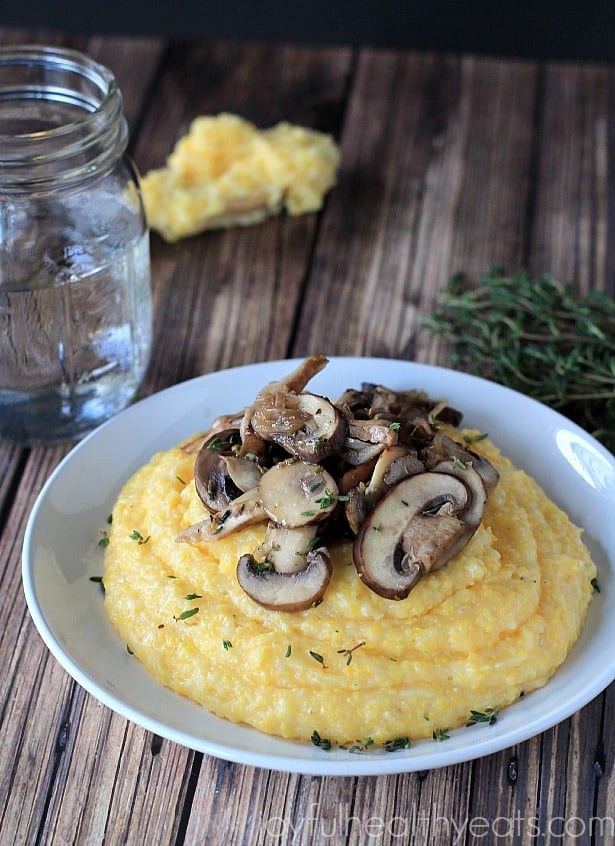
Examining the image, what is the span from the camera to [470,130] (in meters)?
6.36

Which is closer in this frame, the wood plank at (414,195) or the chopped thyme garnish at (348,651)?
the chopped thyme garnish at (348,651)

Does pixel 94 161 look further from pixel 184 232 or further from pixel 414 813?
pixel 414 813

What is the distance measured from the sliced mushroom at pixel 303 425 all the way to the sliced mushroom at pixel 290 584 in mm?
322

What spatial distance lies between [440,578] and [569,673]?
46 centimetres

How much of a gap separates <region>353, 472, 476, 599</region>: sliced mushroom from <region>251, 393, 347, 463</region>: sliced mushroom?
9.7 inches

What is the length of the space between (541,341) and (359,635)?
2.14 m

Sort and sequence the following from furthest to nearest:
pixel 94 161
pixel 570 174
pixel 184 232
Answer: pixel 570 174
pixel 184 232
pixel 94 161

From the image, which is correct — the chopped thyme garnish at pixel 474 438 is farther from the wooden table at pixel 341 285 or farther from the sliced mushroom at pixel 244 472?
the wooden table at pixel 341 285

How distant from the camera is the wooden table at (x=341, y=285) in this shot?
10.3ft

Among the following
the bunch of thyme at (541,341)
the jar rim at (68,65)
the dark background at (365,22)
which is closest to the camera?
the jar rim at (68,65)

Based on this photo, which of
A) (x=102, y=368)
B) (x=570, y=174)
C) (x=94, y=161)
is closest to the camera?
(x=94, y=161)

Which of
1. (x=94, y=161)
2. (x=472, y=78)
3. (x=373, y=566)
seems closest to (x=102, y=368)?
(x=94, y=161)

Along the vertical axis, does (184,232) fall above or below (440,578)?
below

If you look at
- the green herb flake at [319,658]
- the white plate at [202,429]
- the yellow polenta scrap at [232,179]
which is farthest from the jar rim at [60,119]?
the green herb flake at [319,658]
